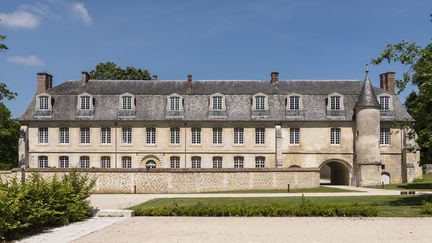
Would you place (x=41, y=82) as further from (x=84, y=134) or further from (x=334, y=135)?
(x=334, y=135)

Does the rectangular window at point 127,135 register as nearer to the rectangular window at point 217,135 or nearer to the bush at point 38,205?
the rectangular window at point 217,135

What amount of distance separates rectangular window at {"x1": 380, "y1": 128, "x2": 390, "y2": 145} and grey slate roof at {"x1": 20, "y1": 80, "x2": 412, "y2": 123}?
105 cm

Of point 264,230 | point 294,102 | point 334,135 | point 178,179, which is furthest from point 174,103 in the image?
point 264,230

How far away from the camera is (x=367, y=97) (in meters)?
38.9

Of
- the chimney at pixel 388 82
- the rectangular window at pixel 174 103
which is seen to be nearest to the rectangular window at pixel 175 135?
the rectangular window at pixel 174 103

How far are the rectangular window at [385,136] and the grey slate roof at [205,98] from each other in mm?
1045

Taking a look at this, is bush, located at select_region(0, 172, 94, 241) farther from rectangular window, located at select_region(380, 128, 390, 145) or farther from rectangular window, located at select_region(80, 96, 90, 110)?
rectangular window, located at select_region(380, 128, 390, 145)

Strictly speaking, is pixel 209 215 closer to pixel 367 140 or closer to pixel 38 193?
pixel 38 193

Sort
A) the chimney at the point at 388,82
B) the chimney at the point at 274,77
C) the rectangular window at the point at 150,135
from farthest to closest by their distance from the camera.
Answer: the chimney at the point at 274,77, the chimney at the point at 388,82, the rectangular window at the point at 150,135

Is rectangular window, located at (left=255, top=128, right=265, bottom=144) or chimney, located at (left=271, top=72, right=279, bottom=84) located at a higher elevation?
chimney, located at (left=271, top=72, right=279, bottom=84)

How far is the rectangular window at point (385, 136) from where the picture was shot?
40156 mm

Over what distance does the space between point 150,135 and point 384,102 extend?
20156 mm

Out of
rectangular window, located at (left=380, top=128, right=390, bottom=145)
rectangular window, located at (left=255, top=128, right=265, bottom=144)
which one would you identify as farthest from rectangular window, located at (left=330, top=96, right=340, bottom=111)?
rectangular window, located at (left=255, top=128, right=265, bottom=144)

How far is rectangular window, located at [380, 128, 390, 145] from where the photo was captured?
1581 inches
